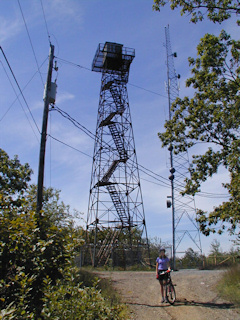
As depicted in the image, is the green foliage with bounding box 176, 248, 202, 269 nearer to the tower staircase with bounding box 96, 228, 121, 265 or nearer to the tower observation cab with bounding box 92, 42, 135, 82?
the tower staircase with bounding box 96, 228, 121, 265

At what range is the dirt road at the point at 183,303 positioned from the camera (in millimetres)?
8117

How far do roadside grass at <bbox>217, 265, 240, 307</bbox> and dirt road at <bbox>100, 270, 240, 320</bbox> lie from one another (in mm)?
264

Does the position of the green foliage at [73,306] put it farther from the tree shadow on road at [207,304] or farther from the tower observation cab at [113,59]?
the tower observation cab at [113,59]

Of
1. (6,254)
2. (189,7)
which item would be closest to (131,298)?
(6,254)

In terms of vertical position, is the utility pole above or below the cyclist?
above

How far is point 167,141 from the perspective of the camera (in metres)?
16.8

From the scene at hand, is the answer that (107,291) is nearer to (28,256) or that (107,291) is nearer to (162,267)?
(162,267)

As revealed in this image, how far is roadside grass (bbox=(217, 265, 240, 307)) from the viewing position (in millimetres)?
9695

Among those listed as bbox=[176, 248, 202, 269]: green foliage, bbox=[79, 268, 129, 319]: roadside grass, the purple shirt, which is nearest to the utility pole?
bbox=[79, 268, 129, 319]: roadside grass

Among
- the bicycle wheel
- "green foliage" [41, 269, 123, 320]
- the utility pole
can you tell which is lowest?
the bicycle wheel

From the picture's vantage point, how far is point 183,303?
9375 mm

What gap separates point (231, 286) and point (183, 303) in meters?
2.45

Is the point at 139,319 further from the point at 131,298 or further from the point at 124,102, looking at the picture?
the point at 124,102

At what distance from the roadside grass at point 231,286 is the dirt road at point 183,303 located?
0.86 feet
